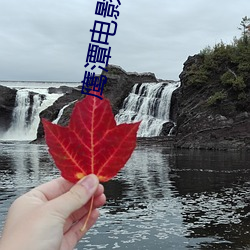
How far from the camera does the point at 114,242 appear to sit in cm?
1065

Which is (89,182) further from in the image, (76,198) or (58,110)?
(58,110)

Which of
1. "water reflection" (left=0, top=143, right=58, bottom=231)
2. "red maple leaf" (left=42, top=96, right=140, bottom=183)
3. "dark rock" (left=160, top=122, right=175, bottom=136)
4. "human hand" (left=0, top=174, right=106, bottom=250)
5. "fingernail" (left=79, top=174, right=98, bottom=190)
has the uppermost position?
"dark rock" (left=160, top=122, right=175, bottom=136)

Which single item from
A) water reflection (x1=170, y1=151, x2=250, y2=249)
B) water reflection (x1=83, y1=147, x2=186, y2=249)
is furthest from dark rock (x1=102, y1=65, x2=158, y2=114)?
water reflection (x1=83, y1=147, x2=186, y2=249)

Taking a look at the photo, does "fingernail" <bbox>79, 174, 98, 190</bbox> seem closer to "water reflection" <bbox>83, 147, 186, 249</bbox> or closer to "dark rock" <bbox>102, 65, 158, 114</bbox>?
"water reflection" <bbox>83, 147, 186, 249</bbox>

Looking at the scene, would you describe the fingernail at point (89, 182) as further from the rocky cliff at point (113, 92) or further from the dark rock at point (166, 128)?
the rocky cliff at point (113, 92)

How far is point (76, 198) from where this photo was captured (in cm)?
192

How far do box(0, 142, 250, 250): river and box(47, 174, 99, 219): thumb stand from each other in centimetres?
871

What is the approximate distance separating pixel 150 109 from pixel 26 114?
23.7 m

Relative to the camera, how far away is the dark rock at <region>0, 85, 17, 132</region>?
66.9 meters

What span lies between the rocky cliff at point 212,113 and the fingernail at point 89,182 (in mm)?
38184

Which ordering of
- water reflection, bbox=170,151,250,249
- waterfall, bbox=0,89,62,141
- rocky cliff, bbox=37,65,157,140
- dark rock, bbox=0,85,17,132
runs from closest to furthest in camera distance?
water reflection, bbox=170,151,250,249
rocky cliff, bbox=37,65,157,140
waterfall, bbox=0,89,62,141
dark rock, bbox=0,85,17,132

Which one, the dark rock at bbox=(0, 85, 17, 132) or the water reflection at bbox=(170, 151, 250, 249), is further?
the dark rock at bbox=(0, 85, 17, 132)

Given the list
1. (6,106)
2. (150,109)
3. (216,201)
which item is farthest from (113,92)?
(216,201)

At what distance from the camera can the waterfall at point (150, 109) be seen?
50.2 m
